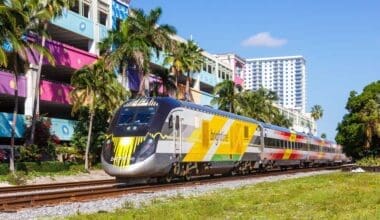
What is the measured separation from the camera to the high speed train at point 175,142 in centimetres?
2572

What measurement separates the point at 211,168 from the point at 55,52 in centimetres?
2505

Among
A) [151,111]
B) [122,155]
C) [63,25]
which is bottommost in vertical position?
[122,155]

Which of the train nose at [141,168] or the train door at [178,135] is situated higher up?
the train door at [178,135]

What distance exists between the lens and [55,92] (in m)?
52.9

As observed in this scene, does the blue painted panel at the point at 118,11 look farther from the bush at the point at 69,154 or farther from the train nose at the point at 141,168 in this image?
the train nose at the point at 141,168

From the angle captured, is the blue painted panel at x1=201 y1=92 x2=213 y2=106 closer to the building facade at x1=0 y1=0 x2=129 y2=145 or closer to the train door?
the building facade at x1=0 y1=0 x2=129 y2=145

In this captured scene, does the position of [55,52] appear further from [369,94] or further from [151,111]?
[369,94]

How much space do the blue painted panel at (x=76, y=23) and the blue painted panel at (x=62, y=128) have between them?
8.73m

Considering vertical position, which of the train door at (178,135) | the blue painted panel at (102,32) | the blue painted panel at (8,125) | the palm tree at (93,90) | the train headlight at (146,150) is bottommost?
the train headlight at (146,150)

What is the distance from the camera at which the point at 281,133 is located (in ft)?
166

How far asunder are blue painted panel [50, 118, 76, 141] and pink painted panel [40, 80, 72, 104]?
1.89m

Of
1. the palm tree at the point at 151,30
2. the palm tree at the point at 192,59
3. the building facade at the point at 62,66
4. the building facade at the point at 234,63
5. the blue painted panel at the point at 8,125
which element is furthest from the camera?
the building facade at the point at 234,63

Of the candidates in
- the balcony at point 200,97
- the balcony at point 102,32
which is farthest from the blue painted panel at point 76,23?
the balcony at point 200,97

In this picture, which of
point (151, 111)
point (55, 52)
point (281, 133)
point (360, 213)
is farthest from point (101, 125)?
point (360, 213)
